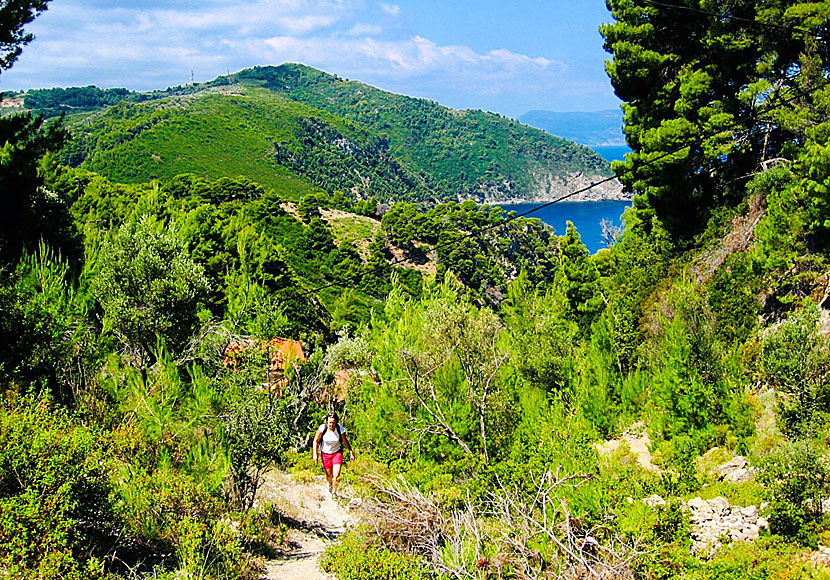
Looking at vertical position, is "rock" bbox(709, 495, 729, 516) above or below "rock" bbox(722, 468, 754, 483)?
above

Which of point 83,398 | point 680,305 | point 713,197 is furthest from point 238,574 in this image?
point 713,197

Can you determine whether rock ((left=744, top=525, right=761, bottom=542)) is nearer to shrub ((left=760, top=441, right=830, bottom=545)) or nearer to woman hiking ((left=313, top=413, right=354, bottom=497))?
shrub ((left=760, top=441, right=830, bottom=545))

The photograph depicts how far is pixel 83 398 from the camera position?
7.30 metres

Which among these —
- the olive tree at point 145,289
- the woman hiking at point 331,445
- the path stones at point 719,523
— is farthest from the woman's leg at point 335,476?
the path stones at point 719,523

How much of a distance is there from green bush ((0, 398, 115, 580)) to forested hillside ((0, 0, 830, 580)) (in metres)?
0.02

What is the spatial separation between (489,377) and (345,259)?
5971 centimetres

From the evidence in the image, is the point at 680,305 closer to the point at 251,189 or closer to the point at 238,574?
the point at 238,574

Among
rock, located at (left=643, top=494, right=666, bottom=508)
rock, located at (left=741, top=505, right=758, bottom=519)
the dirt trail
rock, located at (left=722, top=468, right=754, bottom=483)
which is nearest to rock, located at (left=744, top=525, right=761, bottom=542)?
rock, located at (left=741, top=505, right=758, bottom=519)

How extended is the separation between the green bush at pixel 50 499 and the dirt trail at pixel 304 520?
6.75 ft

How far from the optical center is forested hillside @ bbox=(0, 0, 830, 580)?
20.1ft

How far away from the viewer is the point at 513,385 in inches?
513

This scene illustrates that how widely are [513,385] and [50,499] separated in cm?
949

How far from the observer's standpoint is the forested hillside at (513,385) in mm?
6137

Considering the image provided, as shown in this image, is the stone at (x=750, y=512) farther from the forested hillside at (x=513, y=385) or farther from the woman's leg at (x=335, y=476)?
the woman's leg at (x=335, y=476)
